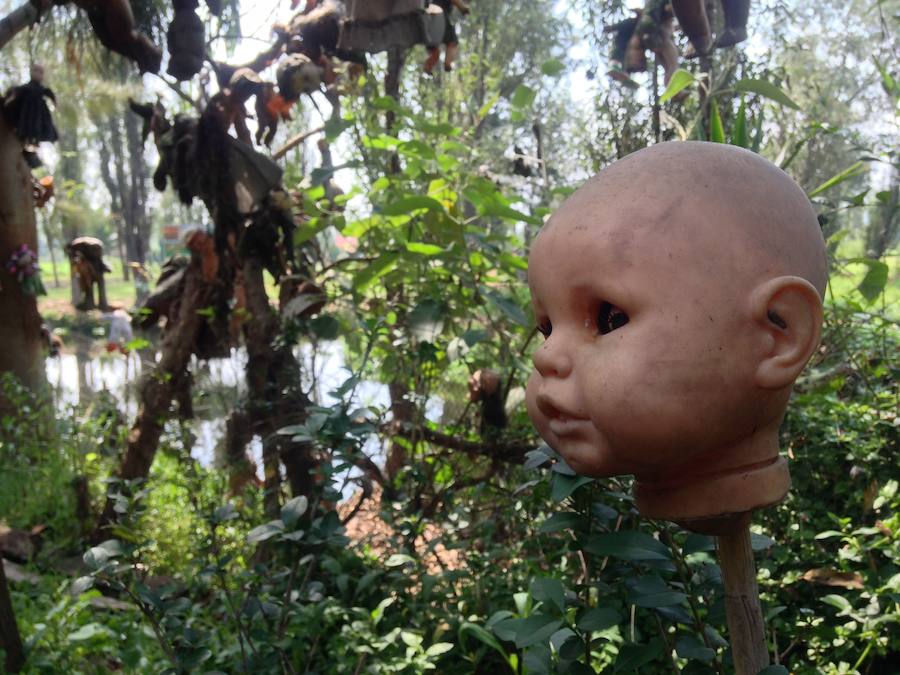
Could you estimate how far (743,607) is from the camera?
103 centimetres

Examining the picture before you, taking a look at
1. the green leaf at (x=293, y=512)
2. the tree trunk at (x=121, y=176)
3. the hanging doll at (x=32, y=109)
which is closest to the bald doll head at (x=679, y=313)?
the green leaf at (x=293, y=512)

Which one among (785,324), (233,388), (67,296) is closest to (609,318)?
(785,324)

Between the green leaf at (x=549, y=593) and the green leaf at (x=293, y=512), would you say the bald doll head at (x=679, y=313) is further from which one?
the green leaf at (x=293, y=512)

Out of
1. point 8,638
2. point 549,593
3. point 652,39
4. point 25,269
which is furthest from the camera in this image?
point 25,269

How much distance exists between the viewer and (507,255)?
7.66 ft

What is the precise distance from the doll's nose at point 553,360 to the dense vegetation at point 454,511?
0.89 ft

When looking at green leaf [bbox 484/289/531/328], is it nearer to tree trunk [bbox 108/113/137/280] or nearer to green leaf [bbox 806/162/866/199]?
green leaf [bbox 806/162/866/199]

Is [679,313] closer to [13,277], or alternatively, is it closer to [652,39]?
[652,39]

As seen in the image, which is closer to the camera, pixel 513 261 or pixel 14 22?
pixel 513 261

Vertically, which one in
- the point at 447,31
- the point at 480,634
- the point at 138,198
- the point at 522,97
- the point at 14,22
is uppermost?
the point at 138,198

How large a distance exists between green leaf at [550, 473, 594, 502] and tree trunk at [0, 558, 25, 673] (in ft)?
5.06

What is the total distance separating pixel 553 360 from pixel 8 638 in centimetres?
176

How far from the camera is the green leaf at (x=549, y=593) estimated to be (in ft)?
3.67

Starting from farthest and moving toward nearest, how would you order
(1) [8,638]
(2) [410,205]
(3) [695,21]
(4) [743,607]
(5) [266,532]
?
1. (3) [695,21]
2. (2) [410,205]
3. (1) [8,638]
4. (5) [266,532]
5. (4) [743,607]
